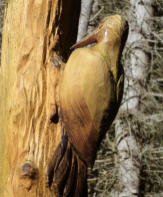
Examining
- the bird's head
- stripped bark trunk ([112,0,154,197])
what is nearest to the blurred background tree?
stripped bark trunk ([112,0,154,197])

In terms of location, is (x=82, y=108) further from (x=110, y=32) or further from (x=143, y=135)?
(x=143, y=135)

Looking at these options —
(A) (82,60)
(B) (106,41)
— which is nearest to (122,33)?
(B) (106,41)

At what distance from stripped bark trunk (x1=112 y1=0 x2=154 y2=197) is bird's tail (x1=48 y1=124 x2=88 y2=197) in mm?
2921

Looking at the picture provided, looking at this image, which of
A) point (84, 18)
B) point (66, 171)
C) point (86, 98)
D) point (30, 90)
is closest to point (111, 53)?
point (86, 98)

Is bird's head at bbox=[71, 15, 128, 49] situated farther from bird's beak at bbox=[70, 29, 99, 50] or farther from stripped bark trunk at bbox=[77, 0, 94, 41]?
stripped bark trunk at bbox=[77, 0, 94, 41]

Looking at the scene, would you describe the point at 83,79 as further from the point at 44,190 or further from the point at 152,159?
the point at 152,159

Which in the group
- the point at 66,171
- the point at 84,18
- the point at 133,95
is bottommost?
the point at 133,95

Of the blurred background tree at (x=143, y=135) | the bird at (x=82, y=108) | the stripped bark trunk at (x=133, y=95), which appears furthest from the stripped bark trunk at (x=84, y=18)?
the bird at (x=82, y=108)

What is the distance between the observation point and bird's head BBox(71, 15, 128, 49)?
3.70ft

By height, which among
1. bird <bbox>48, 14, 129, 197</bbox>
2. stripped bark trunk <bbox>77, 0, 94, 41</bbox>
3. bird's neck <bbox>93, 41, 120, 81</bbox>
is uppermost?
stripped bark trunk <bbox>77, 0, 94, 41</bbox>

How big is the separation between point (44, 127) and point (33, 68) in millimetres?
195

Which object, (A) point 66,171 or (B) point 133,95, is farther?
(B) point 133,95

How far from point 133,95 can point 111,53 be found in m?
3.05

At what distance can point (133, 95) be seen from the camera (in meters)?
4.12
